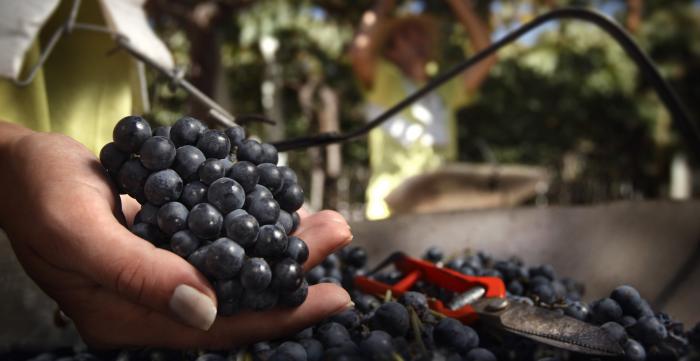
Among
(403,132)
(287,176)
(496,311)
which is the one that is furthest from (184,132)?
(403,132)

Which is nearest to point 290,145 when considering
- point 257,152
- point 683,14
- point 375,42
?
point 257,152

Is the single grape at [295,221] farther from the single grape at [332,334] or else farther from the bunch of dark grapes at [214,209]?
the single grape at [332,334]

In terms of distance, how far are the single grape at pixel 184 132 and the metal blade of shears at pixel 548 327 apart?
1.45 feet

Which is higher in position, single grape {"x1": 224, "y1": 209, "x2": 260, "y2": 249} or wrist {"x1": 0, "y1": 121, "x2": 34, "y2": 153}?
wrist {"x1": 0, "y1": 121, "x2": 34, "y2": 153}

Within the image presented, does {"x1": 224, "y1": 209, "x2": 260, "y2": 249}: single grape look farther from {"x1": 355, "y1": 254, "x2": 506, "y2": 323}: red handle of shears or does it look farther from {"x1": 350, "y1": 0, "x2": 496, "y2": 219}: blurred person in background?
{"x1": 350, "y1": 0, "x2": 496, "y2": 219}: blurred person in background

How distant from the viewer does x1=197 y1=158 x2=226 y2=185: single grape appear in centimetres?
63

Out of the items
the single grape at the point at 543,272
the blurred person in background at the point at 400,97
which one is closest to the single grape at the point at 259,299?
the single grape at the point at 543,272

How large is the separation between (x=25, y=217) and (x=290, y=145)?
0.52 meters

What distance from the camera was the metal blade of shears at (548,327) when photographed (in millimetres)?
613

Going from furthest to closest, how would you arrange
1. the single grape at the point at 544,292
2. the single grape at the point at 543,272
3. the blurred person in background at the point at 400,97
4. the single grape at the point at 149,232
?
the blurred person in background at the point at 400,97
the single grape at the point at 543,272
the single grape at the point at 544,292
the single grape at the point at 149,232

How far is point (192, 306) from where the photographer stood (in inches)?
20.1

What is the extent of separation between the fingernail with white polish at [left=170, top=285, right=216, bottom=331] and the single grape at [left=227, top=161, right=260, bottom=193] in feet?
0.51

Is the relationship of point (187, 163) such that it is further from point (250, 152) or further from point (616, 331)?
point (616, 331)

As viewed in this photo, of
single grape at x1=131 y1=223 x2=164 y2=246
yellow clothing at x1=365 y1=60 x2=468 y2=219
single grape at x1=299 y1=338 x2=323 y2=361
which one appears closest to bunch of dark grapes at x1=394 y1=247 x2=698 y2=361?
single grape at x1=299 y1=338 x2=323 y2=361
